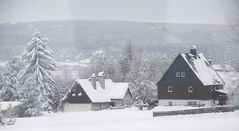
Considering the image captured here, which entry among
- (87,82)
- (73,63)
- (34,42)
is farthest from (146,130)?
(73,63)

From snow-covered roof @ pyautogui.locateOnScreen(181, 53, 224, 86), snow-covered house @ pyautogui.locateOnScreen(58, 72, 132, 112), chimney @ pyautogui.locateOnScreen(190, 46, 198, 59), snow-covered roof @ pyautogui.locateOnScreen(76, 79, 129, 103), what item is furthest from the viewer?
snow-covered roof @ pyautogui.locateOnScreen(76, 79, 129, 103)

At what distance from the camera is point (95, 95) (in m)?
32.8

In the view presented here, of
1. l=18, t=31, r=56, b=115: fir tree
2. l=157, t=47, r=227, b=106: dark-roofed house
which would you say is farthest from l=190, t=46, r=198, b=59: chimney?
l=18, t=31, r=56, b=115: fir tree

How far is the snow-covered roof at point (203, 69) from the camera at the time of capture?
30.3 m

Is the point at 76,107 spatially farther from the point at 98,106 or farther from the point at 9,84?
the point at 9,84

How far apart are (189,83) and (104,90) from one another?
710 cm

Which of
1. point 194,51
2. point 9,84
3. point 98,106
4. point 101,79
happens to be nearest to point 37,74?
point 9,84

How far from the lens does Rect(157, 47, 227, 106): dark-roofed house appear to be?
98.5ft

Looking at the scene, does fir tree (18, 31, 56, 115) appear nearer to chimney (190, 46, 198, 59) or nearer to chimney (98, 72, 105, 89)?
chimney (98, 72, 105, 89)

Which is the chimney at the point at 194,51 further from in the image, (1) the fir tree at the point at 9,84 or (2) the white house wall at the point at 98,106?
(1) the fir tree at the point at 9,84

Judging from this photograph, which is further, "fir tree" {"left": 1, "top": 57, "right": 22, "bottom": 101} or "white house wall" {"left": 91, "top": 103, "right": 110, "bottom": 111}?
"white house wall" {"left": 91, "top": 103, "right": 110, "bottom": 111}

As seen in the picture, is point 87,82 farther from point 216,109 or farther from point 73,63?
point 216,109

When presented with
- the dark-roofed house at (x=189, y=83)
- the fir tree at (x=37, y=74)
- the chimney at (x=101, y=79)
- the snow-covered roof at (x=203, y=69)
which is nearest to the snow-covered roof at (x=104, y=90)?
the chimney at (x=101, y=79)

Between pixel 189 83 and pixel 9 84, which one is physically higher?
pixel 189 83
